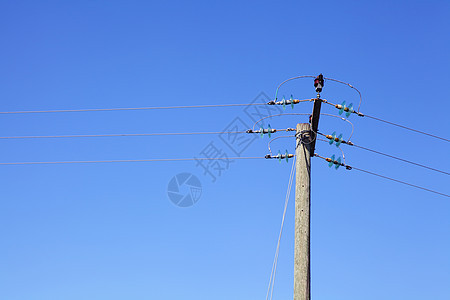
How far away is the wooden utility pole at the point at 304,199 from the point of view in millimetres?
8086

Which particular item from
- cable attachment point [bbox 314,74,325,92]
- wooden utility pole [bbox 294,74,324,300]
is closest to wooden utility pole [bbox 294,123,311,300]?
wooden utility pole [bbox 294,74,324,300]

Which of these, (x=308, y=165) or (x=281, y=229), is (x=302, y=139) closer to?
(x=308, y=165)

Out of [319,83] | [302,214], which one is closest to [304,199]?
[302,214]

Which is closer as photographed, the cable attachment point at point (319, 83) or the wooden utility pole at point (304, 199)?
the wooden utility pole at point (304, 199)

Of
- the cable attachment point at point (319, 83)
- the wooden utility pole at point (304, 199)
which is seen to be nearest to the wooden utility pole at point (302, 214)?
the wooden utility pole at point (304, 199)

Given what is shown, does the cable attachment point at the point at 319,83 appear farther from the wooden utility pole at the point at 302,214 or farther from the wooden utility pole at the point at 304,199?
the wooden utility pole at the point at 302,214

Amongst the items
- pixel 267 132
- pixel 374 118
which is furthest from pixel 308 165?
pixel 374 118

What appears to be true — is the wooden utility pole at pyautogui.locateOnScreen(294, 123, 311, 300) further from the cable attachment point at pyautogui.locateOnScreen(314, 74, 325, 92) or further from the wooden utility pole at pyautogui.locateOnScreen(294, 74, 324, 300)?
the cable attachment point at pyautogui.locateOnScreen(314, 74, 325, 92)

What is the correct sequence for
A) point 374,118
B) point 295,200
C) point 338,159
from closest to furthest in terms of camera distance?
point 295,200 < point 338,159 < point 374,118

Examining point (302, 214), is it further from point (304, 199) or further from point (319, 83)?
point (319, 83)

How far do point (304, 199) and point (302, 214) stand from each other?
0.83 ft

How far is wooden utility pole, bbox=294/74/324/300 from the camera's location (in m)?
8.09

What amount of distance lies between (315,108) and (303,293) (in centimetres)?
313

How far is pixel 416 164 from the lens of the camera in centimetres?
1194
